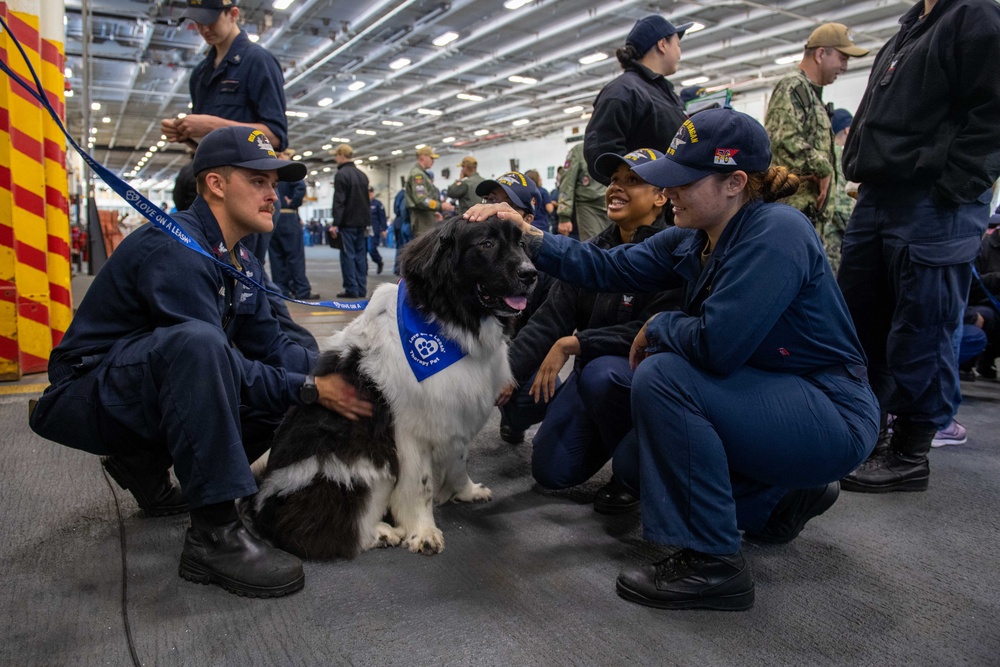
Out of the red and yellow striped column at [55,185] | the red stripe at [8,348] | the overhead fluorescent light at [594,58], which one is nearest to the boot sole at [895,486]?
the red stripe at [8,348]

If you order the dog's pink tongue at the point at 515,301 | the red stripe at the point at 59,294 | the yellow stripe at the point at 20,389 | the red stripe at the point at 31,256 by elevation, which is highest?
the red stripe at the point at 31,256

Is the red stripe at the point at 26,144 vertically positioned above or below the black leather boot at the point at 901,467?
above

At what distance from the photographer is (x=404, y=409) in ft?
7.46

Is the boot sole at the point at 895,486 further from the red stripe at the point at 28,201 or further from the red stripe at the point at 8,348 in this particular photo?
the red stripe at the point at 28,201

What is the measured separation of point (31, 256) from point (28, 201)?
1.20 feet

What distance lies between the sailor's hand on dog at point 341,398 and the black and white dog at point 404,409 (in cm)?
3

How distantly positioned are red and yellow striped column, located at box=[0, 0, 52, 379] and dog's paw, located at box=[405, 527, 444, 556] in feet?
11.6

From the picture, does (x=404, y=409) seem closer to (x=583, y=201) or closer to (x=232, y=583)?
(x=232, y=583)

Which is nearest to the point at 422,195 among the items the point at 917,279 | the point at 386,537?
the point at 917,279

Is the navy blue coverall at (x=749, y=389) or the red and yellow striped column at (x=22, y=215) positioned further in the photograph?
the red and yellow striped column at (x=22, y=215)

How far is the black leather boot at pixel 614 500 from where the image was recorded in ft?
8.77

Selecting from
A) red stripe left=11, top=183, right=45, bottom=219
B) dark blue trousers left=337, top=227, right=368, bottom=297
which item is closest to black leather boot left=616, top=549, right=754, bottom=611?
red stripe left=11, top=183, right=45, bottom=219

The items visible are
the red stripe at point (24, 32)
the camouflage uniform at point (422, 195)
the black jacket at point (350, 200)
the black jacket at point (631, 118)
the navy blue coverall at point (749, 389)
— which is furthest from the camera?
the camouflage uniform at point (422, 195)

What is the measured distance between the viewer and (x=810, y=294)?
1.96 meters
